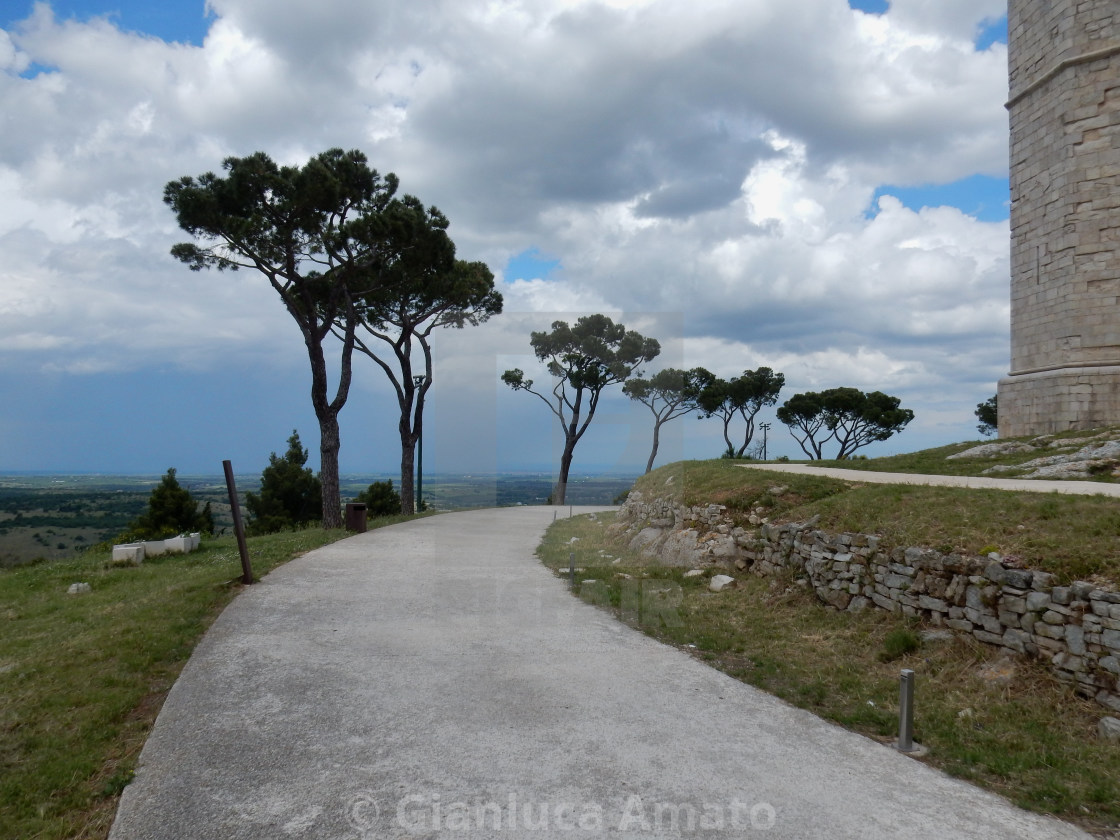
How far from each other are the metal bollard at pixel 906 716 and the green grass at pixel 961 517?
1.86 m

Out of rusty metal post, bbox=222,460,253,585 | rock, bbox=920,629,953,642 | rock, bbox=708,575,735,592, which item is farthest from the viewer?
rusty metal post, bbox=222,460,253,585

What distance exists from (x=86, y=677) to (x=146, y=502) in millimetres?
22920

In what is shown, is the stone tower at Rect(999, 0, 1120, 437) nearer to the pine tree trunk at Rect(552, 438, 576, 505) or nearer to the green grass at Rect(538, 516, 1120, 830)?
the green grass at Rect(538, 516, 1120, 830)

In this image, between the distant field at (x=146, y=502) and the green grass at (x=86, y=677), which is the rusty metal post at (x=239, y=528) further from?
the distant field at (x=146, y=502)

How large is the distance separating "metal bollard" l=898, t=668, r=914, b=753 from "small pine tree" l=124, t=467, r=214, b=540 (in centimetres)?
2475

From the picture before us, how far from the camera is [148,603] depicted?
7.70m

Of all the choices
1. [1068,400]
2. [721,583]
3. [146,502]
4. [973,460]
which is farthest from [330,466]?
[1068,400]

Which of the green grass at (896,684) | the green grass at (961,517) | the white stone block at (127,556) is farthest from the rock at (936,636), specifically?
the white stone block at (127,556)

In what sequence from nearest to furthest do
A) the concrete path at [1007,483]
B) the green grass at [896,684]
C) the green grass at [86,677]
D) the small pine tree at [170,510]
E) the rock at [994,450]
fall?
the green grass at [86,677] → the green grass at [896,684] → the concrete path at [1007,483] → the rock at [994,450] → the small pine tree at [170,510]

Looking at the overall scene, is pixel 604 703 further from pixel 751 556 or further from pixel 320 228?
pixel 320 228

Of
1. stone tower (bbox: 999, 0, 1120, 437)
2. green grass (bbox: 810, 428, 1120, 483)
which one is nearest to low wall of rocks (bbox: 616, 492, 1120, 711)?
green grass (bbox: 810, 428, 1120, 483)

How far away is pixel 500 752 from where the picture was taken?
158 inches

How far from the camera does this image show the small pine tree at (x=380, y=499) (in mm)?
31422

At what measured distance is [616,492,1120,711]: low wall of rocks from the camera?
470 centimetres
